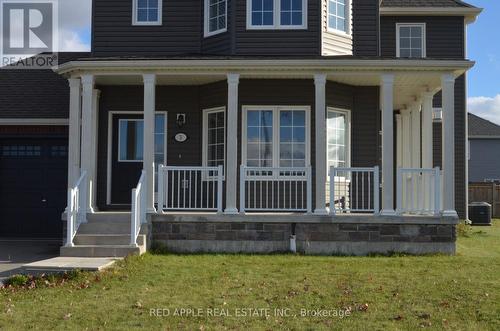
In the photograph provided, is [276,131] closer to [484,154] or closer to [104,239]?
[104,239]

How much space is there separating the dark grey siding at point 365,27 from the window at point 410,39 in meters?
5.43

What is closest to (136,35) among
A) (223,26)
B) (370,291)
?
(223,26)

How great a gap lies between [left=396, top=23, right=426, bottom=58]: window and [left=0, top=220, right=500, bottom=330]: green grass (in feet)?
31.6

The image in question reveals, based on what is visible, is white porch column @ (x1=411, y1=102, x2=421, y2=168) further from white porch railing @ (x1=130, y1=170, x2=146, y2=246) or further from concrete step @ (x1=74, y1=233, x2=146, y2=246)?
concrete step @ (x1=74, y1=233, x2=146, y2=246)

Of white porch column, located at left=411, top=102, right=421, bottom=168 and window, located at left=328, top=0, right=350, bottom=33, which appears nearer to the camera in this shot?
window, located at left=328, top=0, right=350, bottom=33

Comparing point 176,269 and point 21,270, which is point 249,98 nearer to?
point 176,269

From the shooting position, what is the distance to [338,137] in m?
12.4

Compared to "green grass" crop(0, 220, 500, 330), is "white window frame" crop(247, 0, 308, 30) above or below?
above

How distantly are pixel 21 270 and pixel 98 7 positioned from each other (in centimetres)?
655

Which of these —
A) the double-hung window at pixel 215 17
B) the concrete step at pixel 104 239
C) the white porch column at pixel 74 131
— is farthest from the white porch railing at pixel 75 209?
the double-hung window at pixel 215 17

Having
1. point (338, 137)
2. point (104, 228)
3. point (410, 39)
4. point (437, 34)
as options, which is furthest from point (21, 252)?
point (437, 34)

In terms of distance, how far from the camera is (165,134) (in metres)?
12.8

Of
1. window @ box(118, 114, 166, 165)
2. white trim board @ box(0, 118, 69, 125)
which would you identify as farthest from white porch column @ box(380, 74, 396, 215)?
white trim board @ box(0, 118, 69, 125)

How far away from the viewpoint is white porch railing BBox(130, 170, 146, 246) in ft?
32.3
